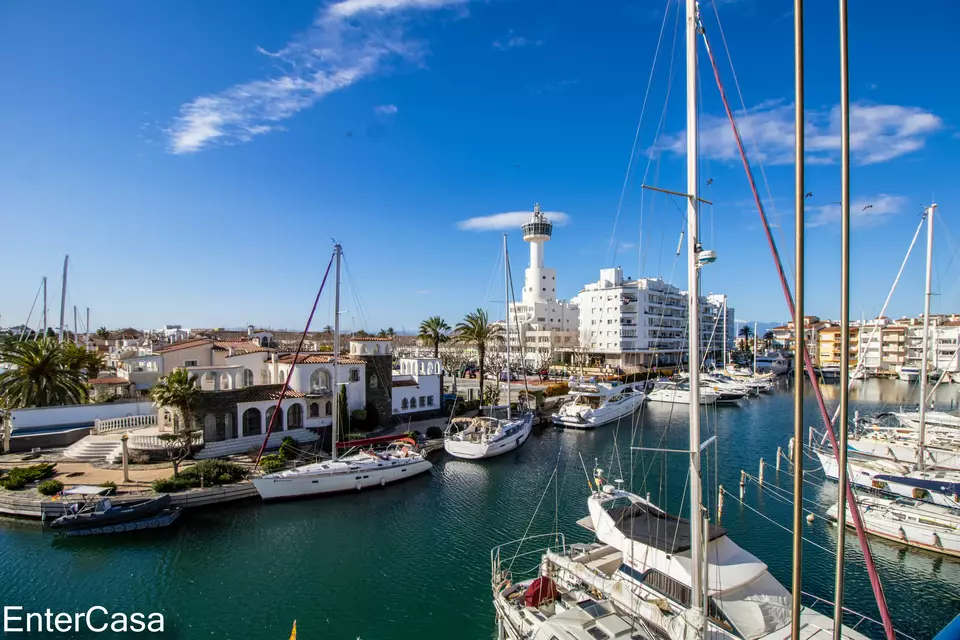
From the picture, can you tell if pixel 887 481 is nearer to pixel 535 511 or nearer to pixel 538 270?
pixel 535 511

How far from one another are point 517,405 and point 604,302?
53957mm

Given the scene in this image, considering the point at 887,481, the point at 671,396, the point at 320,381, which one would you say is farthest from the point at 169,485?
the point at 671,396

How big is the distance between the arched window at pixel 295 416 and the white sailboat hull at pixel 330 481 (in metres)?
9.34

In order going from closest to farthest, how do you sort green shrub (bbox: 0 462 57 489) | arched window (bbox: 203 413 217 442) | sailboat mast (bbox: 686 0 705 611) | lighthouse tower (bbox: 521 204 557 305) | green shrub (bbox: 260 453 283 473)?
sailboat mast (bbox: 686 0 705 611) < green shrub (bbox: 0 462 57 489) < green shrub (bbox: 260 453 283 473) < arched window (bbox: 203 413 217 442) < lighthouse tower (bbox: 521 204 557 305)

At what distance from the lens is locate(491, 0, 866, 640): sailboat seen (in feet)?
39.2

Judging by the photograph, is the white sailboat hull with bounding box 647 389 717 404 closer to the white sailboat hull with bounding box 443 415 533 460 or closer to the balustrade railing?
the white sailboat hull with bounding box 443 415 533 460

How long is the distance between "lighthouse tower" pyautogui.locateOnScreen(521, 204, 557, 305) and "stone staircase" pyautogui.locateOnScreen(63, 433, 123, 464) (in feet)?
314

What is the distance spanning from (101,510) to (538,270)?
105449 millimetres

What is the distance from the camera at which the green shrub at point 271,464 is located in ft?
98.1

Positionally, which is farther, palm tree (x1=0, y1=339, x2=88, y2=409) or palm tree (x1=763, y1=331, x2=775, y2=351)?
palm tree (x1=763, y1=331, x2=775, y2=351)

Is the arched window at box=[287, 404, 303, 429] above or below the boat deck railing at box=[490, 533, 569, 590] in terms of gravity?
above

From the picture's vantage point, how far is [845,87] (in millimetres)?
6160

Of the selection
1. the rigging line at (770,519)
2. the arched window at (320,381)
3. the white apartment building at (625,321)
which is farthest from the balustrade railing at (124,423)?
the white apartment building at (625,321)

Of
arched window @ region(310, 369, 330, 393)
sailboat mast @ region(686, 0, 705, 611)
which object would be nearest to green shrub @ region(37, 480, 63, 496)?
arched window @ region(310, 369, 330, 393)
